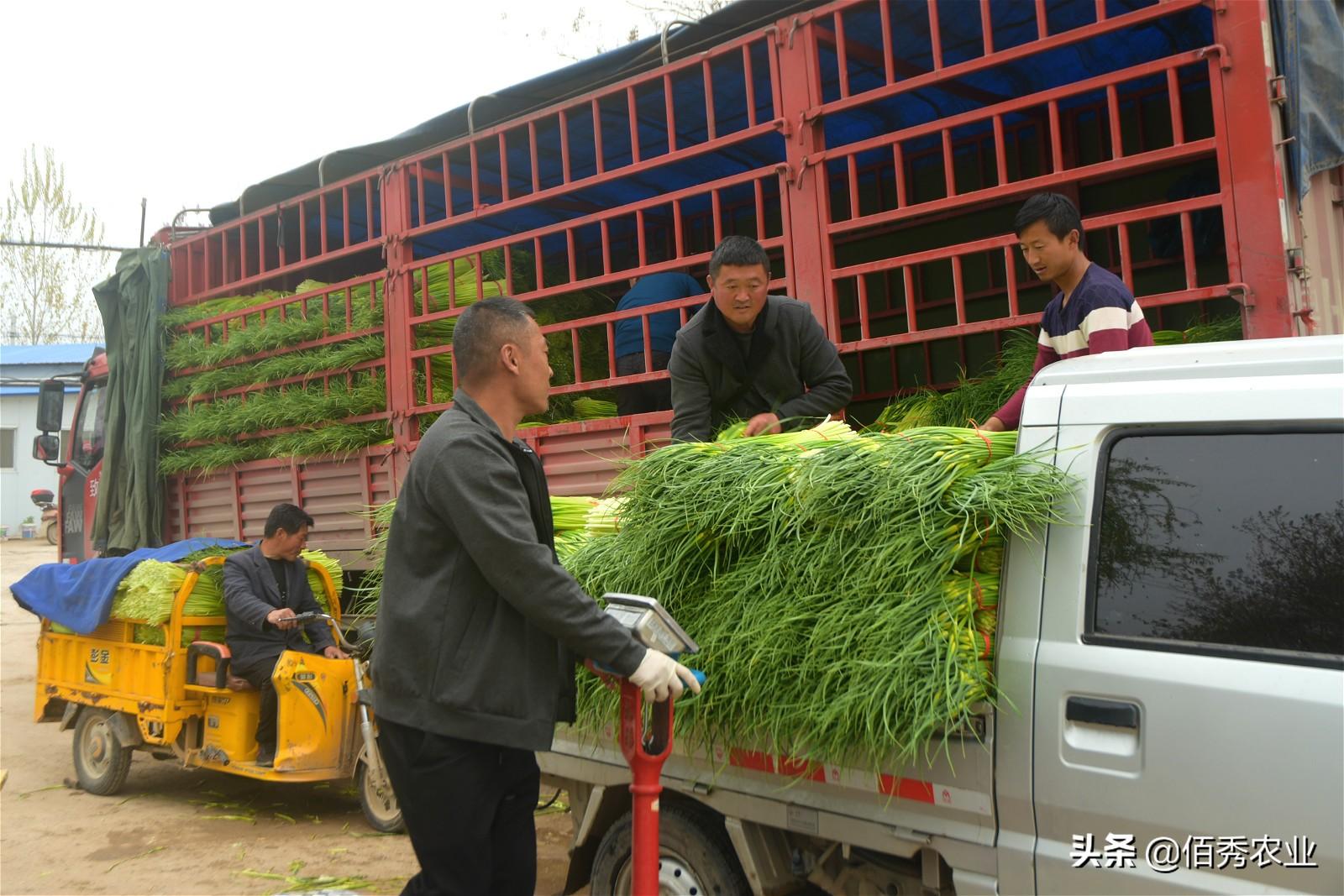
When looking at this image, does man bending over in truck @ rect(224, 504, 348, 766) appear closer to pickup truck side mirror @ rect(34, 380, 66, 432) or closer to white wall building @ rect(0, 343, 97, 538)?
pickup truck side mirror @ rect(34, 380, 66, 432)

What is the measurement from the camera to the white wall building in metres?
28.0

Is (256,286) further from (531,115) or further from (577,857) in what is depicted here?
(577,857)

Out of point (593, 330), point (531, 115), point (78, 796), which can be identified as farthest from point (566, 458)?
point (78, 796)

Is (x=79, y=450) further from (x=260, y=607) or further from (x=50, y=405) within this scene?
(x=260, y=607)

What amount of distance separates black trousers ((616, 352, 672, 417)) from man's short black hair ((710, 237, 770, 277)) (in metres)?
1.62

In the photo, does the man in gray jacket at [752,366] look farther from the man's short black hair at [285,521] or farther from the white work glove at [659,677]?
the man's short black hair at [285,521]

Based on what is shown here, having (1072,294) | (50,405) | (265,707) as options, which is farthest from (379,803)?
(50,405)

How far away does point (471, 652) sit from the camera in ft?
8.40

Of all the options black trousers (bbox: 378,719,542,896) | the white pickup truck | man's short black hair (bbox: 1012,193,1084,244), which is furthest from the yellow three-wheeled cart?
man's short black hair (bbox: 1012,193,1084,244)

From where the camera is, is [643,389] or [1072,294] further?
[643,389]

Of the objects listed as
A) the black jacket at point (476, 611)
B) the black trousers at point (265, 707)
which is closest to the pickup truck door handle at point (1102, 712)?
the black jacket at point (476, 611)

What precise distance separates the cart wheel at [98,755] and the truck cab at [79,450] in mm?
2576

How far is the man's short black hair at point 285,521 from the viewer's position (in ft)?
20.2

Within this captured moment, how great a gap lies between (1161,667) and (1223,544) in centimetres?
29
